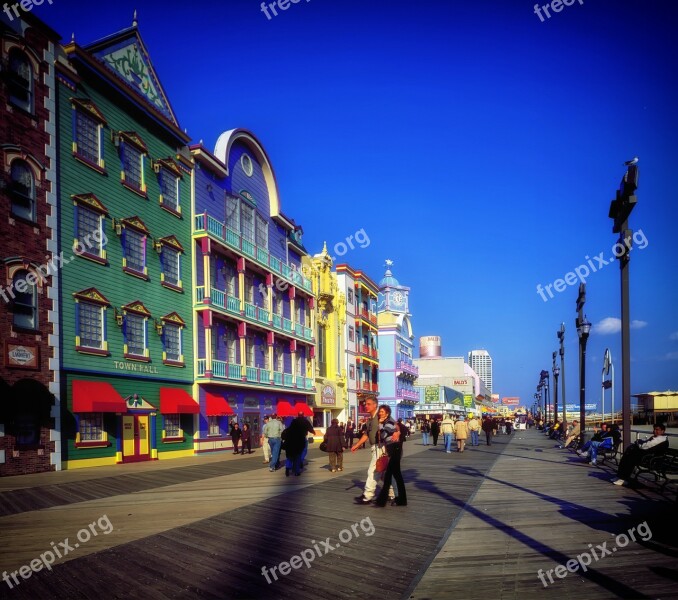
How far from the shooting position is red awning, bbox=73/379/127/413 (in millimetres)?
21109

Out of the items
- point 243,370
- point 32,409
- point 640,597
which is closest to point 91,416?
point 32,409

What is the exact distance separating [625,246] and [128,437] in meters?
18.2

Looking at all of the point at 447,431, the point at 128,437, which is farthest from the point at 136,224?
the point at 447,431

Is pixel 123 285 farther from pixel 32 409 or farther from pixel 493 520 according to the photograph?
pixel 493 520

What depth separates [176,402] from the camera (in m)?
26.7

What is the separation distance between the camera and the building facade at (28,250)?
18.6 m

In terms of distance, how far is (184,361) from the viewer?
93.1ft

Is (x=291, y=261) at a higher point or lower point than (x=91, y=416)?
higher

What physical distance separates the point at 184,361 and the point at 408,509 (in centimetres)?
1969

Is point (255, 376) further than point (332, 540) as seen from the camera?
Yes

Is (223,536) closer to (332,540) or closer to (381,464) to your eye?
(332,540)

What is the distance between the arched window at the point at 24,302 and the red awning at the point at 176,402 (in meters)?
7.55

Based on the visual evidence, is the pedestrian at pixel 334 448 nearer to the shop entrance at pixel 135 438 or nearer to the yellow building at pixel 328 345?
the shop entrance at pixel 135 438

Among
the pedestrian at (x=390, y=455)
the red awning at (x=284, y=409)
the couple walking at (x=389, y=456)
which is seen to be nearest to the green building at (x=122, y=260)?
the red awning at (x=284, y=409)
